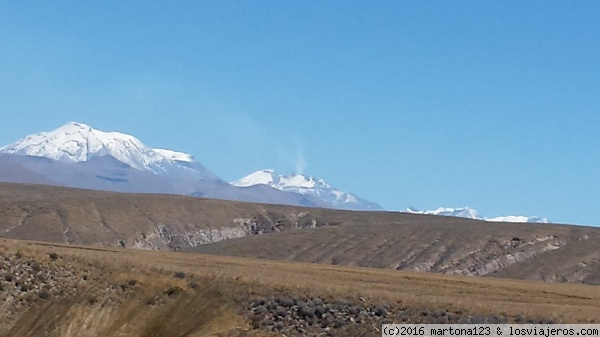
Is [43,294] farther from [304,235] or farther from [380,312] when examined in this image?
[304,235]

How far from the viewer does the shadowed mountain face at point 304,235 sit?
10562 centimetres

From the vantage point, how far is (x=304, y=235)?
11794 cm

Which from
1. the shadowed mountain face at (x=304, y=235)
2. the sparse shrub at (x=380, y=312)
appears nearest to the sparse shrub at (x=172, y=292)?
the sparse shrub at (x=380, y=312)

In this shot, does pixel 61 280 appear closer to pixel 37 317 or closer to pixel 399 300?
pixel 399 300

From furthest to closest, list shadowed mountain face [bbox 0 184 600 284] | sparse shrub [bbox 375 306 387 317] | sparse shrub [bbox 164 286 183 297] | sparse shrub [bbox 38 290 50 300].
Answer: shadowed mountain face [bbox 0 184 600 284] < sparse shrub [bbox 375 306 387 317] < sparse shrub [bbox 38 290 50 300] < sparse shrub [bbox 164 286 183 297]

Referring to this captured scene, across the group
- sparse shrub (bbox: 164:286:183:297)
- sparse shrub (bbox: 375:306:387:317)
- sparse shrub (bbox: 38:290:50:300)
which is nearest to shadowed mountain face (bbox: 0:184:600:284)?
sparse shrub (bbox: 375:306:387:317)

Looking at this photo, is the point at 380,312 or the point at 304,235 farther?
the point at 304,235

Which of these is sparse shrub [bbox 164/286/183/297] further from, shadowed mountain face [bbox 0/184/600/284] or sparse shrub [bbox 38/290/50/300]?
shadowed mountain face [bbox 0/184/600/284]

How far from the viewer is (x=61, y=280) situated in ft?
88.4

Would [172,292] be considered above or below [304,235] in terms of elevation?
below

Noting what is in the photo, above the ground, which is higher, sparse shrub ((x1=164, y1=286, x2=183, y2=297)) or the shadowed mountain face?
the shadowed mountain face

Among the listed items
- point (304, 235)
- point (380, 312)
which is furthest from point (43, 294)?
point (304, 235)

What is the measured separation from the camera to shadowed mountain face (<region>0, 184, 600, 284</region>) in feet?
347

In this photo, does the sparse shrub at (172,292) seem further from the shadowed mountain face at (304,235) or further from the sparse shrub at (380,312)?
→ the shadowed mountain face at (304,235)
